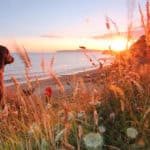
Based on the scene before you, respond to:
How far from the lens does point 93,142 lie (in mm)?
2908

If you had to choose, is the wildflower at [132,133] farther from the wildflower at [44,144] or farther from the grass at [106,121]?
the wildflower at [44,144]

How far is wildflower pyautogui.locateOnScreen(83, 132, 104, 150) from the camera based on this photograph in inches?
113

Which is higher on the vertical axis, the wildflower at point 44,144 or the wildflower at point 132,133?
the wildflower at point 132,133

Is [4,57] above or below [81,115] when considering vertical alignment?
below

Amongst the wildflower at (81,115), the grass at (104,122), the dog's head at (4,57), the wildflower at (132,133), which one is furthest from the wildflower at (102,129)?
the dog's head at (4,57)

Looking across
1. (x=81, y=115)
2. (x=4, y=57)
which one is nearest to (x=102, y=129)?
(x=81, y=115)

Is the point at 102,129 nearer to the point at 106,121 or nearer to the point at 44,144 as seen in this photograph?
the point at 106,121

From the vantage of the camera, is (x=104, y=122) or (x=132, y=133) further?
(x=104, y=122)

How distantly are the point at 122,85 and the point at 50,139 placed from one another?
878 mm

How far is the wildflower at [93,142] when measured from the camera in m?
2.86

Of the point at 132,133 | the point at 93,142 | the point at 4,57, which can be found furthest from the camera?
the point at 4,57

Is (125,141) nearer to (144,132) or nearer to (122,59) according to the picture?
(144,132)

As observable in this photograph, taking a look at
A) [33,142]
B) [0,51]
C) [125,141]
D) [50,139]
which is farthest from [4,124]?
[0,51]

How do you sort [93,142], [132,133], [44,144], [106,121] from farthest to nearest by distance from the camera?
[106,121] → [44,144] → [132,133] → [93,142]
